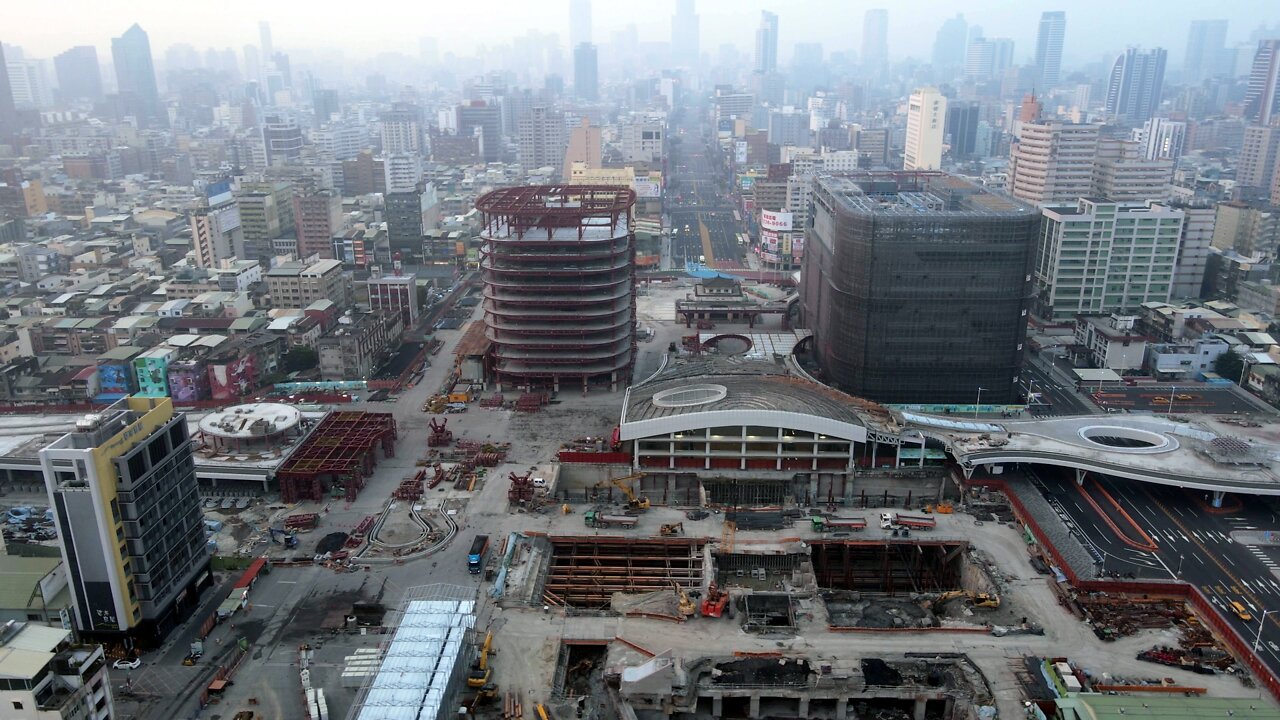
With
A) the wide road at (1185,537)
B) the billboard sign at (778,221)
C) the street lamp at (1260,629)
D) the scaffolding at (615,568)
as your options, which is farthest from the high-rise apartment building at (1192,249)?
the scaffolding at (615,568)

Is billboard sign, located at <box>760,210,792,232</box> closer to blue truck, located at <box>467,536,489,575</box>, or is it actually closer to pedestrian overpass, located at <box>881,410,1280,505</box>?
pedestrian overpass, located at <box>881,410,1280,505</box>

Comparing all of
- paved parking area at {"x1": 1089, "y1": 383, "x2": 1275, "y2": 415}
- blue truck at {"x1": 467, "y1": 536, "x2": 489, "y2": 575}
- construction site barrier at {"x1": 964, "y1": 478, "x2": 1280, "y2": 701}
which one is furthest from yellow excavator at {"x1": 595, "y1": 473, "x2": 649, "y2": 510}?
paved parking area at {"x1": 1089, "y1": 383, "x2": 1275, "y2": 415}

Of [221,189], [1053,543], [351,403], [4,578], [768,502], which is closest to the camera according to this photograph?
[4,578]

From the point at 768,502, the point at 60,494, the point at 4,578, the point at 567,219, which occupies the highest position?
the point at 567,219

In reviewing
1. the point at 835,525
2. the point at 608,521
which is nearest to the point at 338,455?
the point at 608,521

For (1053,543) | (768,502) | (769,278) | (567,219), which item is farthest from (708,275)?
(1053,543)

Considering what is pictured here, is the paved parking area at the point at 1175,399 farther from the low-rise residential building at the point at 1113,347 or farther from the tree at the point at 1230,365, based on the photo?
the low-rise residential building at the point at 1113,347

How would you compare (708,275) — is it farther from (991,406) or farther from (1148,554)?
(1148,554)
